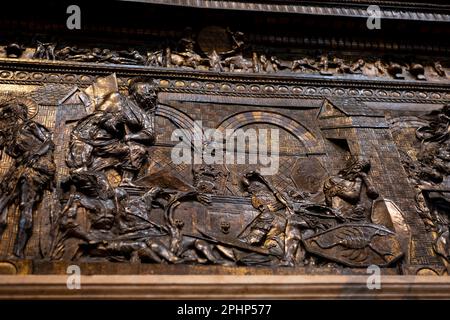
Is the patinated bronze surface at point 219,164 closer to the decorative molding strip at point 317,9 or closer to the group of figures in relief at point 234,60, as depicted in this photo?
the group of figures in relief at point 234,60

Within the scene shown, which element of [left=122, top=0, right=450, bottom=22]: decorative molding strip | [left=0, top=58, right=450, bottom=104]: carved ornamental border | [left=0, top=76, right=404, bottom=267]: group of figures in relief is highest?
[left=122, top=0, right=450, bottom=22]: decorative molding strip

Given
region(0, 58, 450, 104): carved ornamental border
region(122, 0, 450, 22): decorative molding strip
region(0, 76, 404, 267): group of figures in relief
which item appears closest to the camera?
region(0, 76, 404, 267): group of figures in relief

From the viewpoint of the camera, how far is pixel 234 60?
17.7ft

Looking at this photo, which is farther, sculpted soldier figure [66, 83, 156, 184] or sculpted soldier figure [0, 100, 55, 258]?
sculpted soldier figure [66, 83, 156, 184]

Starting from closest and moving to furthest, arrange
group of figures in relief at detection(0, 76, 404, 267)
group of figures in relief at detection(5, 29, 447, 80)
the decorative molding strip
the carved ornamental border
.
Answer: group of figures in relief at detection(0, 76, 404, 267) < the carved ornamental border < group of figures in relief at detection(5, 29, 447, 80) < the decorative molding strip

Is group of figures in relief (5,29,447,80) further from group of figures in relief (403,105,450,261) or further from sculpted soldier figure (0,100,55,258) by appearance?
sculpted soldier figure (0,100,55,258)

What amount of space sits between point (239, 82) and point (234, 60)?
0.37m

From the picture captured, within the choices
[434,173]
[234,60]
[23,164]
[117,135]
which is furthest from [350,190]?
[23,164]

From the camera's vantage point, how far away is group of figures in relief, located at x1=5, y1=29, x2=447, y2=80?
5.11 m

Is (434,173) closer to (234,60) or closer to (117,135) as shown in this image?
(234,60)

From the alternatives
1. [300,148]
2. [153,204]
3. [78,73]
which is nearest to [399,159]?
[300,148]

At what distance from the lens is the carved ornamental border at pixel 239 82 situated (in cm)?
485

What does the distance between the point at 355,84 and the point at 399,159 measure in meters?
1.09

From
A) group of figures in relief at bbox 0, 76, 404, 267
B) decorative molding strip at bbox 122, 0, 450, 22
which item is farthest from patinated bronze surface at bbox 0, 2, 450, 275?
decorative molding strip at bbox 122, 0, 450, 22
